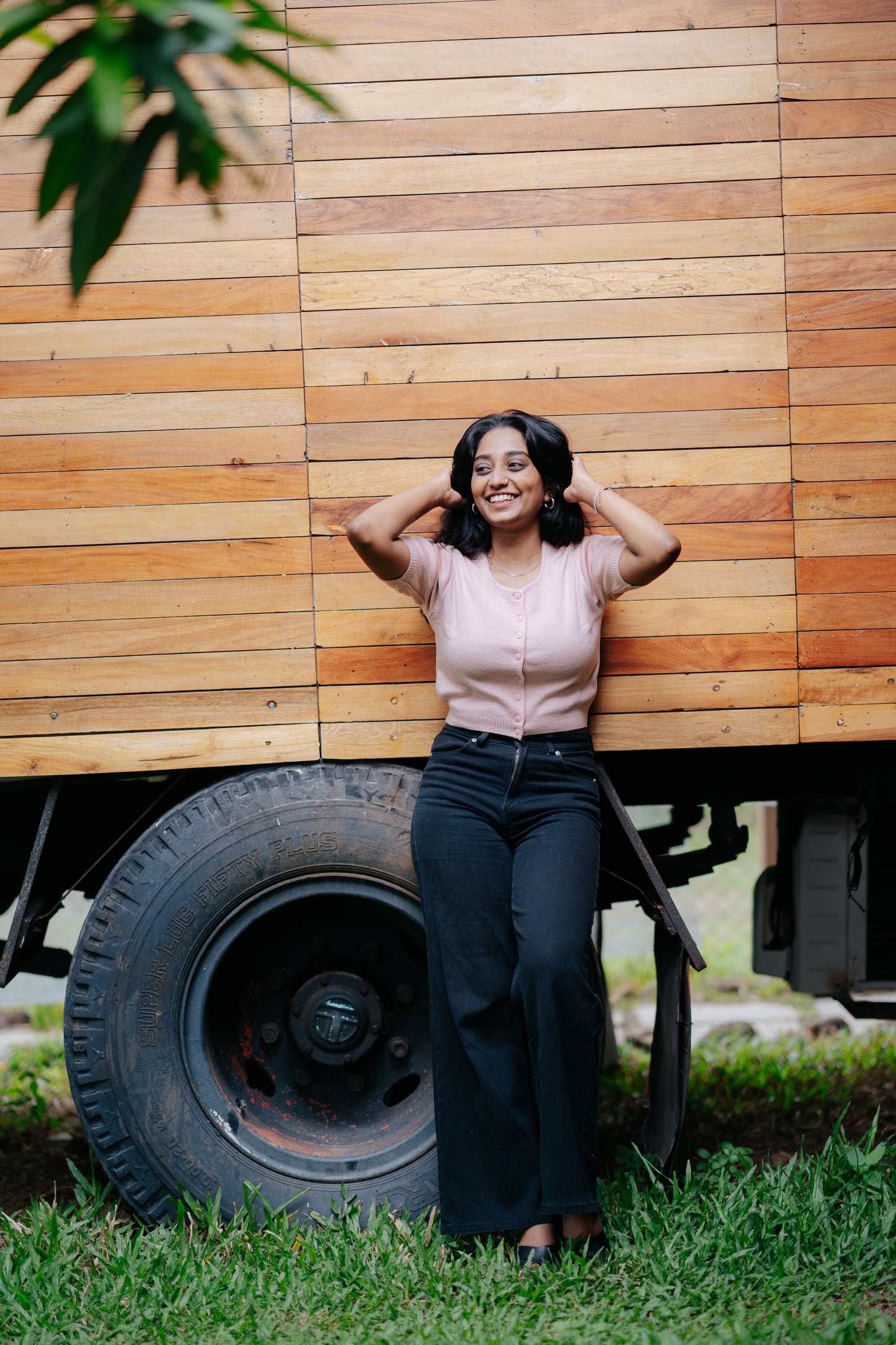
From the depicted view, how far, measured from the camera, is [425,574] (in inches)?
112

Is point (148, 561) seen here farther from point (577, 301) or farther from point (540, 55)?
point (540, 55)

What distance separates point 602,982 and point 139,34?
2.58 metres

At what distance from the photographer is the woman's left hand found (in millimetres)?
2818

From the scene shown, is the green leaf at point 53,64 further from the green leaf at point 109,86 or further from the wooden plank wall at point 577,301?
the wooden plank wall at point 577,301

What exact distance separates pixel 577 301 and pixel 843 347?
785 mm

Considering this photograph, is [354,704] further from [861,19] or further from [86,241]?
[861,19]

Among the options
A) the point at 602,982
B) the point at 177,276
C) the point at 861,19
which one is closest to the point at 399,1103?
the point at 602,982

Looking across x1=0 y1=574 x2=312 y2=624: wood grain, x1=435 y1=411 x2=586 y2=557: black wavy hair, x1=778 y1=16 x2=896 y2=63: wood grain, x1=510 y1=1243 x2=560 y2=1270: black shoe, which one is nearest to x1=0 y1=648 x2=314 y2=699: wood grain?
x1=0 y1=574 x2=312 y2=624: wood grain

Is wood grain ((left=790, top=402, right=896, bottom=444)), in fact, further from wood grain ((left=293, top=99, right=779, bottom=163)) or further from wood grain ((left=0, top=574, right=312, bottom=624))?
wood grain ((left=0, top=574, right=312, bottom=624))

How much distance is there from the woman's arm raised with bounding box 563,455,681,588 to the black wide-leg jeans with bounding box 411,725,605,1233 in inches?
19.9

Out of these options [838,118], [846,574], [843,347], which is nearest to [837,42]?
[838,118]

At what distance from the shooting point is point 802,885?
3486mm

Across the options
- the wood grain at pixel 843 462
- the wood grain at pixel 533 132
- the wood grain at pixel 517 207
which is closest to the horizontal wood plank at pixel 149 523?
the wood grain at pixel 517 207

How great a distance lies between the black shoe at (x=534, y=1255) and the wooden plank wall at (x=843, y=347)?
155cm
